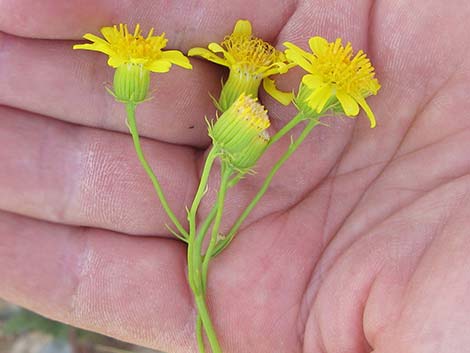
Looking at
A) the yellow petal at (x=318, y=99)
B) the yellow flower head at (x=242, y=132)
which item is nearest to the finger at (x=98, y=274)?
the yellow flower head at (x=242, y=132)

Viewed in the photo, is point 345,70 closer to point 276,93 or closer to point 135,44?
point 276,93

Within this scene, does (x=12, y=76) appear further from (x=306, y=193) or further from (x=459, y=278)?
(x=459, y=278)

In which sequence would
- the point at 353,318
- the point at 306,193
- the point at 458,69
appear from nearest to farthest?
the point at 353,318 → the point at 458,69 → the point at 306,193

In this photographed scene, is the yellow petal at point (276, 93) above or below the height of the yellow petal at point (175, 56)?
below

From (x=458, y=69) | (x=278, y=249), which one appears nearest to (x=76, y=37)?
(x=278, y=249)

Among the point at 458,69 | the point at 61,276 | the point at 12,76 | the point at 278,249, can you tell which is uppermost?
the point at 458,69

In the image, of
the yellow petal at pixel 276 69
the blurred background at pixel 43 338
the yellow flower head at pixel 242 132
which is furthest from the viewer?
the blurred background at pixel 43 338

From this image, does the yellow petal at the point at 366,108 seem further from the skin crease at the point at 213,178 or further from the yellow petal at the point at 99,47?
the yellow petal at the point at 99,47
